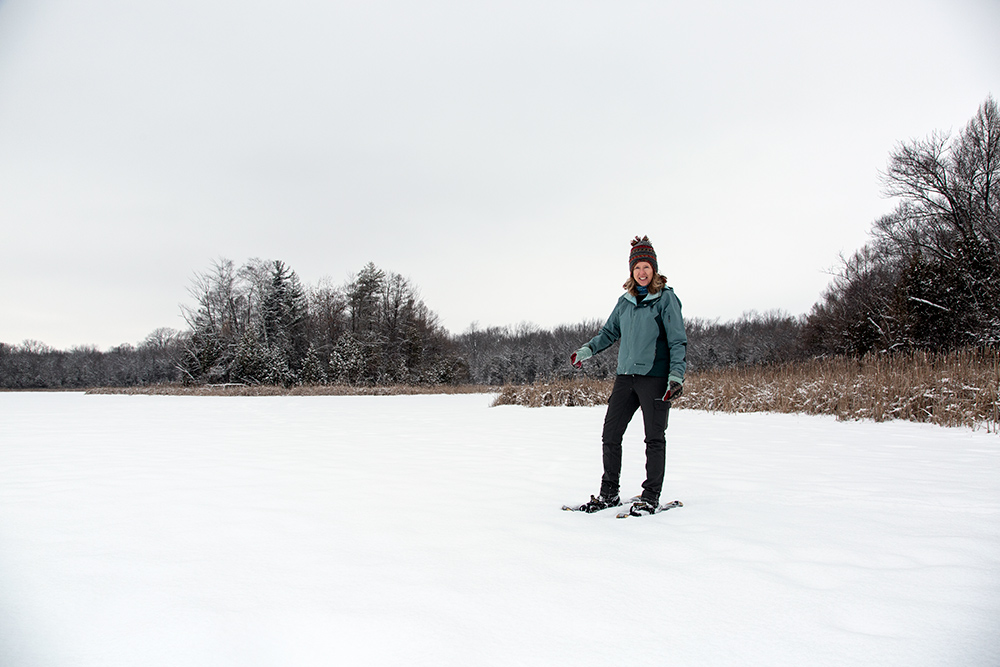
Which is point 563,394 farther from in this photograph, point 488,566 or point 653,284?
point 488,566

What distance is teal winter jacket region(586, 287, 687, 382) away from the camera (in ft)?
10.5

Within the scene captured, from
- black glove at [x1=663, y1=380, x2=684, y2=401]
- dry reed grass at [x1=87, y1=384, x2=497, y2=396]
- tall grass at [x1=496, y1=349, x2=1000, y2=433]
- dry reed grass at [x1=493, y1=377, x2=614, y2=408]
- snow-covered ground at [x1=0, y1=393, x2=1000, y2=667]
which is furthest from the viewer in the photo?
dry reed grass at [x1=87, y1=384, x2=497, y2=396]

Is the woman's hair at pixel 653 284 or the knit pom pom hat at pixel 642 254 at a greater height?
the knit pom pom hat at pixel 642 254

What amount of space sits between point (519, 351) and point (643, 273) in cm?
5747

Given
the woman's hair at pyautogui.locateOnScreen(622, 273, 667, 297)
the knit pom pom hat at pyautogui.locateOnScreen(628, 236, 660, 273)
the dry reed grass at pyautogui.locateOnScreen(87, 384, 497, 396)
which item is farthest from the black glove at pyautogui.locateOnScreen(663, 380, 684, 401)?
the dry reed grass at pyautogui.locateOnScreen(87, 384, 497, 396)

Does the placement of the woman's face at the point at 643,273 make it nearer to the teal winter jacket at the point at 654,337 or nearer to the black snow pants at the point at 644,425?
the teal winter jacket at the point at 654,337

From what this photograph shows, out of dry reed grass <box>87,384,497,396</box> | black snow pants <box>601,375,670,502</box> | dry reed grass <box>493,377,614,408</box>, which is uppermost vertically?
black snow pants <box>601,375,670,502</box>

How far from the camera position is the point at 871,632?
1.57 metres

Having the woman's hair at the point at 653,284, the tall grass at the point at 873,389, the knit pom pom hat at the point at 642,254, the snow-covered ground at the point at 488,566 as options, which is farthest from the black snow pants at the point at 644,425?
the tall grass at the point at 873,389

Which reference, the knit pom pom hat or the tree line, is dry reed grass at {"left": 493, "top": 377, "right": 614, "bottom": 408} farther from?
the knit pom pom hat

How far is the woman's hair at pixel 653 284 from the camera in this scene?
10.8 ft

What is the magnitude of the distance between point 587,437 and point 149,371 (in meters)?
59.7

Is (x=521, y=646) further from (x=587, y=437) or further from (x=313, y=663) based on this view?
(x=587, y=437)

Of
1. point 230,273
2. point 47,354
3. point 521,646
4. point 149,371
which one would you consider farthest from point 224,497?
point 47,354
